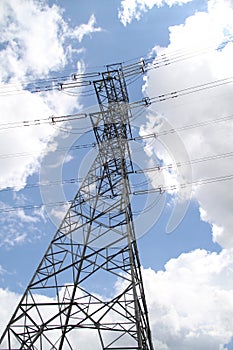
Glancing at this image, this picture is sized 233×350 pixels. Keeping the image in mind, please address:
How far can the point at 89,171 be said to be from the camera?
55.9 ft

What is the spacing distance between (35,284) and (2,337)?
2.21m

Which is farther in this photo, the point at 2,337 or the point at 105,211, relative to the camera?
the point at 105,211

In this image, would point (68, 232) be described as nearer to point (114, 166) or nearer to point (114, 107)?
point (114, 166)

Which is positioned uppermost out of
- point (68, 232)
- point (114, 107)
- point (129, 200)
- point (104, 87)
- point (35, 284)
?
point (104, 87)

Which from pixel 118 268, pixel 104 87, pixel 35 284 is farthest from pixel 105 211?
pixel 104 87

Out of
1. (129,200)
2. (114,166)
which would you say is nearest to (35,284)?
(129,200)

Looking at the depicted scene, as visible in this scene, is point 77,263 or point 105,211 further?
point 105,211

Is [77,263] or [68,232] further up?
[68,232]

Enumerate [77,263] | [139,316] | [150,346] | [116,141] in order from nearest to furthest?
1. [139,316]
2. [150,346]
3. [77,263]
4. [116,141]

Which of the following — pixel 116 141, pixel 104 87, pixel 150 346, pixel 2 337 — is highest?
pixel 104 87

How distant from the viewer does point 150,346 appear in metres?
11.5

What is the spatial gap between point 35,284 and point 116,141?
9099mm

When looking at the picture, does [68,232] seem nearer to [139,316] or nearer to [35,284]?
[35,284]

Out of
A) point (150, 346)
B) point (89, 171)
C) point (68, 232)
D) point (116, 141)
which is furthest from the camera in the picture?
point (116, 141)
